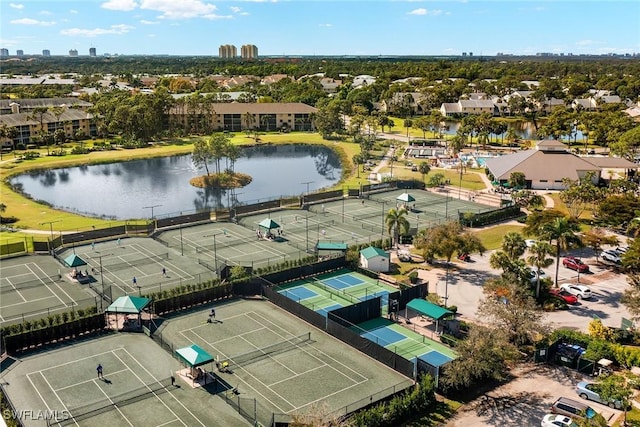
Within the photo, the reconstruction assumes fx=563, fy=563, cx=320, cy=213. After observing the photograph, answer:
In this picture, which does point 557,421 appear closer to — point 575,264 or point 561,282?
point 561,282

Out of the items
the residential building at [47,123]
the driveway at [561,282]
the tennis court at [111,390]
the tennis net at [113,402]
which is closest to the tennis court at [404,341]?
the driveway at [561,282]

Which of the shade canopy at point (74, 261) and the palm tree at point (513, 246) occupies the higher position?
the palm tree at point (513, 246)

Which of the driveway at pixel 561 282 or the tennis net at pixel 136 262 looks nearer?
the driveway at pixel 561 282

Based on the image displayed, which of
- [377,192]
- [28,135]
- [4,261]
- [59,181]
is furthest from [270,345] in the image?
[28,135]

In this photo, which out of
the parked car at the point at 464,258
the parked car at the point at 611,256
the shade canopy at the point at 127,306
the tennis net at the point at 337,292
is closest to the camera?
the shade canopy at the point at 127,306

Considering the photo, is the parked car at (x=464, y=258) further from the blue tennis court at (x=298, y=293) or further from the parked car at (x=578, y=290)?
the blue tennis court at (x=298, y=293)

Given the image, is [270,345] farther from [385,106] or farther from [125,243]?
[385,106]
